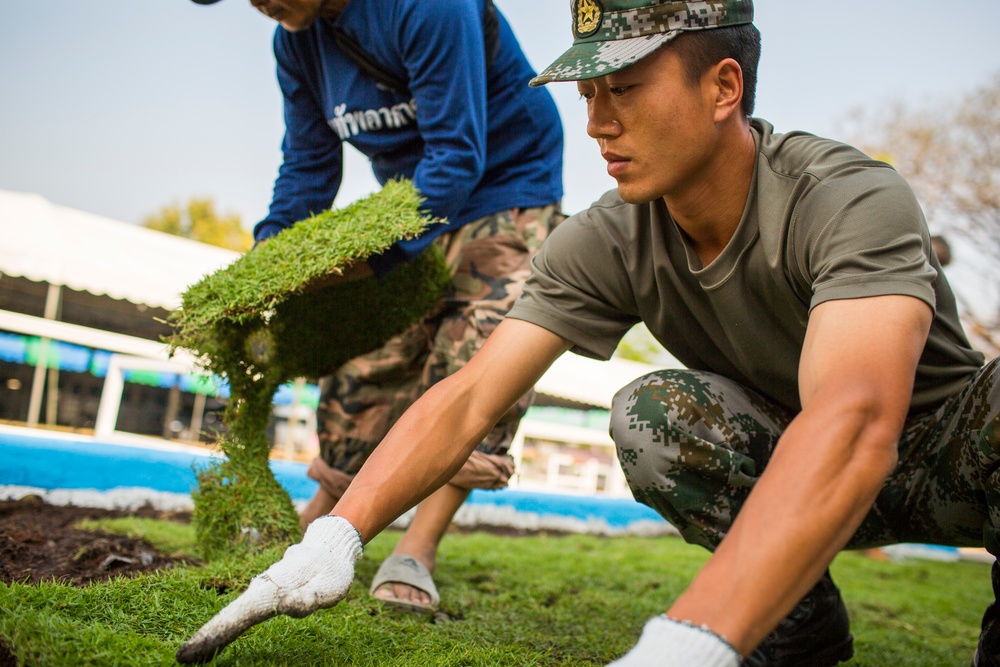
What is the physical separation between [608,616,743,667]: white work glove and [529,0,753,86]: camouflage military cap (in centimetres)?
99

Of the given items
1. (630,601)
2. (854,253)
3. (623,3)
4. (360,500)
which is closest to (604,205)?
(623,3)

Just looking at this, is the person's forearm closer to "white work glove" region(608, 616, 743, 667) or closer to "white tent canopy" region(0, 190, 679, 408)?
"white work glove" region(608, 616, 743, 667)

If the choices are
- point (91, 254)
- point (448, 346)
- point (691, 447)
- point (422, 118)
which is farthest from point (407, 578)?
point (91, 254)

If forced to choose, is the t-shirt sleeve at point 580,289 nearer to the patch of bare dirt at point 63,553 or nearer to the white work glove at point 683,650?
the white work glove at point 683,650

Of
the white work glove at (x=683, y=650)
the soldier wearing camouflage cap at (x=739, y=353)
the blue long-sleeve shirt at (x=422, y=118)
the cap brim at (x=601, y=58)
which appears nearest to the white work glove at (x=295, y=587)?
the soldier wearing camouflage cap at (x=739, y=353)

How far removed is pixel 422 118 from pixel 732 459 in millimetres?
1338

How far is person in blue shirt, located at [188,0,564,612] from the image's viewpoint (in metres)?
2.30

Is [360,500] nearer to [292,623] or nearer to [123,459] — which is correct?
[292,623]

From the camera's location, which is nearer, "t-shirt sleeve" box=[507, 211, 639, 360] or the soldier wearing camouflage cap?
the soldier wearing camouflage cap

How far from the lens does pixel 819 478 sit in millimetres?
1036

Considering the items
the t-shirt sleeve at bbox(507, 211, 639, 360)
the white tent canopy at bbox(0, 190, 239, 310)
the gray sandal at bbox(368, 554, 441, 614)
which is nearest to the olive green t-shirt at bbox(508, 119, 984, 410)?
the t-shirt sleeve at bbox(507, 211, 639, 360)

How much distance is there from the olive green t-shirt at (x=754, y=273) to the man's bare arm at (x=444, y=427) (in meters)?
0.09

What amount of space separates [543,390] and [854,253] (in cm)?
992

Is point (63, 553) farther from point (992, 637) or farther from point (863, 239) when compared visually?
point (992, 637)
